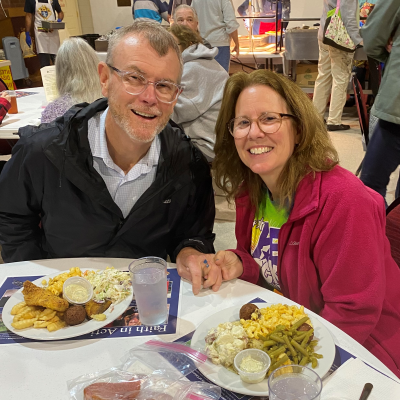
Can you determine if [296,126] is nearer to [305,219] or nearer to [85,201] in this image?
[305,219]

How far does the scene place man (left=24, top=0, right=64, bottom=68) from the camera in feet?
22.2

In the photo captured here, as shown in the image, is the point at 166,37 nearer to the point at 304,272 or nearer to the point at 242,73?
the point at 242,73

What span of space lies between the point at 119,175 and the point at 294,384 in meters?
1.06

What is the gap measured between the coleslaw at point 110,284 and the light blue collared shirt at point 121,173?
1.36 feet

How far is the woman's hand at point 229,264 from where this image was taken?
1299mm

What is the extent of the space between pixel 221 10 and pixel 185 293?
5.34 meters

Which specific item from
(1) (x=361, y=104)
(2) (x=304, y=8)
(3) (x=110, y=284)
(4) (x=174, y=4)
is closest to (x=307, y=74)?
(4) (x=174, y=4)

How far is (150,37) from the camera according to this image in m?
1.49

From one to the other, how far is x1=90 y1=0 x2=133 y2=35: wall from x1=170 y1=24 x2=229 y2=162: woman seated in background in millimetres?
7260

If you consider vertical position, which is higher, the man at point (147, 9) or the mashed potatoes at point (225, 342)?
the man at point (147, 9)

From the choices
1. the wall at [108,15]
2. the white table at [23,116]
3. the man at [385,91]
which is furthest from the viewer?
the wall at [108,15]

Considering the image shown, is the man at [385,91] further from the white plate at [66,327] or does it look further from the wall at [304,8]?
the wall at [304,8]

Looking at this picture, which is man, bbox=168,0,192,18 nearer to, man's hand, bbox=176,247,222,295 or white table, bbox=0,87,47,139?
white table, bbox=0,87,47,139

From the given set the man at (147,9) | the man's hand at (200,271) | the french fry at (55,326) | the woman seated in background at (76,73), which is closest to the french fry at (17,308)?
the french fry at (55,326)
